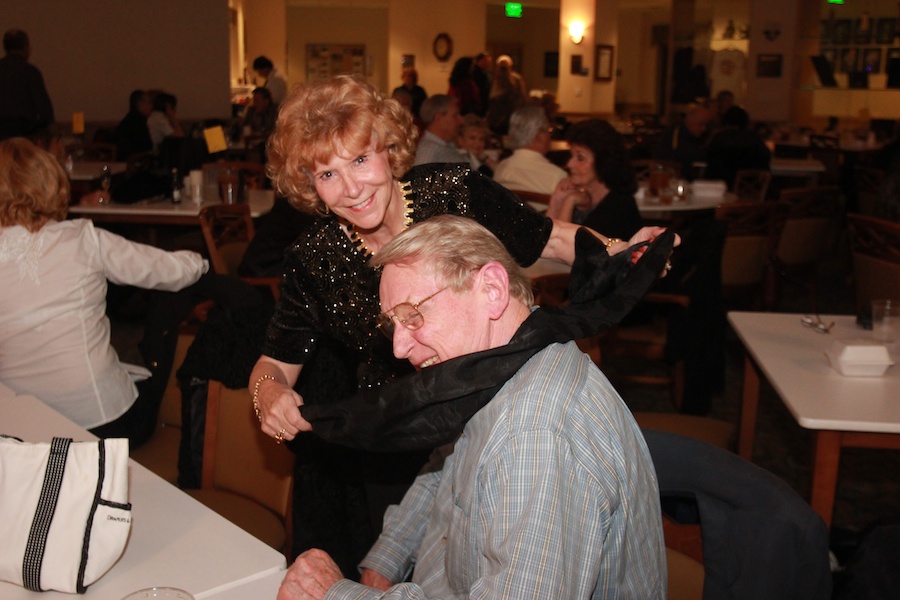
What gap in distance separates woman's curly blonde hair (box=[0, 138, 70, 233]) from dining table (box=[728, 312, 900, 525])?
6.75 feet

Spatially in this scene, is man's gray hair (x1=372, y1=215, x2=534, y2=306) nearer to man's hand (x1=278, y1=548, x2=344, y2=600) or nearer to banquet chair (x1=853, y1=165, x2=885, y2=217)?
man's hand (x1=278, y1=548, x2=344, y2=600)

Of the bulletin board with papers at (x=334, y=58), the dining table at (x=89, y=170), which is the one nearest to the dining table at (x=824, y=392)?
the dining table at (x=89, y=170)

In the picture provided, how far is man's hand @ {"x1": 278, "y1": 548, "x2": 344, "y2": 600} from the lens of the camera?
138 cm

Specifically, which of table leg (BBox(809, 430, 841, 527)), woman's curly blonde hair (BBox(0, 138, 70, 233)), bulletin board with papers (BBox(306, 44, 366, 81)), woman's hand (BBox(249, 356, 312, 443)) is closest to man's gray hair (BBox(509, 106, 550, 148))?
woman's curly blonde hair (BBox(0, 138, 70, 233))

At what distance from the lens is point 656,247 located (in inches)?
66.3

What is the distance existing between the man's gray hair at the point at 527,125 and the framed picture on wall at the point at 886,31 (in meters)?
7.97

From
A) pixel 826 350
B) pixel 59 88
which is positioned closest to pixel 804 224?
pixel 826 350

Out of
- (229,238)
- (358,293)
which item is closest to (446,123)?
(229,238)

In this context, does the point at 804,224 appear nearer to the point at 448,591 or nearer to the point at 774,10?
the point at 448,591

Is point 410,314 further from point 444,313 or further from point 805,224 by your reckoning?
point 805,224

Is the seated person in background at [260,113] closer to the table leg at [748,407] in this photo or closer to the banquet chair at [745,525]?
the table leg at [748,407]

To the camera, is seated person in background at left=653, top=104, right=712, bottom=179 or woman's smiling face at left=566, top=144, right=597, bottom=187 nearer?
woman's smiling face at left=566, top=144, right=597, bottom=187

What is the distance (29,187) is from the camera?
255 centimetres

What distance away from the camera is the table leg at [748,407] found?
306cm
